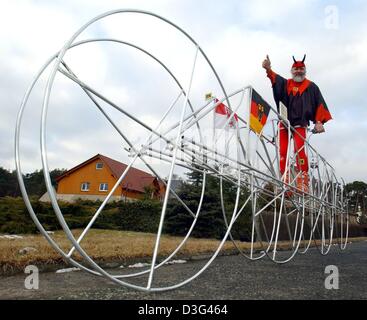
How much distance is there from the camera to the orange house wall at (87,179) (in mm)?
29312

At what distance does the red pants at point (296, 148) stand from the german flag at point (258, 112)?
1.29 m

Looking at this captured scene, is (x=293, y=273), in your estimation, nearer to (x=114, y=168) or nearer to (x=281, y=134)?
(x=281, y=134)

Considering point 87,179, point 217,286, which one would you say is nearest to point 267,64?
point 217,286

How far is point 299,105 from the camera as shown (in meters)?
5.58

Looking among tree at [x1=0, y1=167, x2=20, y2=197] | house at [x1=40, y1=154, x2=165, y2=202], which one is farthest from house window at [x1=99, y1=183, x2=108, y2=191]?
tree at [x1=0, y1=167, x2=20, y2=197]

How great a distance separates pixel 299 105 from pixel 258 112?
71.9 inches

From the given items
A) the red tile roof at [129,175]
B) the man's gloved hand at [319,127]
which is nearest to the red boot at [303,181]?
the man's gloved hand at [319,127]

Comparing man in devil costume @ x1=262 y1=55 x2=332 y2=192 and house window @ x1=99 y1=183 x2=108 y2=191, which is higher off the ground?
man in devil costume @ x1=262 y1=55 x2=332 y2=192

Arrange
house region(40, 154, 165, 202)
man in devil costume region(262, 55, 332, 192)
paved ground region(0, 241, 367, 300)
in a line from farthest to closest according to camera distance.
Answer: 1. house region(40, 154, 165, 202)
2. man in devil costume region(262, 55, 332, 192)
3. paved ground region(0, 241, 367, 300)

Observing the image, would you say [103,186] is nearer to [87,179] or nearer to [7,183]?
[87,179]

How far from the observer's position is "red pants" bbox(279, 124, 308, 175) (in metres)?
5.34

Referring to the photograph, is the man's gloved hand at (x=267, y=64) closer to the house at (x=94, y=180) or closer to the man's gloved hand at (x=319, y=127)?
the man's gloved hand at (x=319, y=127)

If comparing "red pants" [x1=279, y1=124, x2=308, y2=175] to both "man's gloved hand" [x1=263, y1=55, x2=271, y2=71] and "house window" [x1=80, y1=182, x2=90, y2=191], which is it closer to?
"man's gloved hand" [x1=263, y1=55, x2=271, y2=71]
